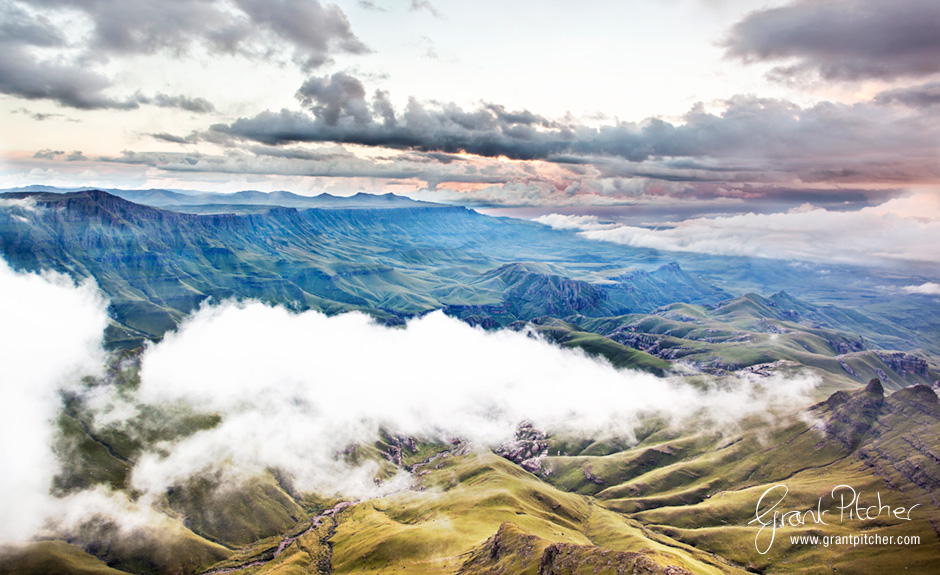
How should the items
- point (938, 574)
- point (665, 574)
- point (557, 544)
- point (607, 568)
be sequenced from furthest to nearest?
point (938, 574)
point (557, 544)
point (607, 568)
point (665, 574)

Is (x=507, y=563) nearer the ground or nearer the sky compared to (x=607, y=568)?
nearer the ground

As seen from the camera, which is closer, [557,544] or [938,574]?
[557,544]

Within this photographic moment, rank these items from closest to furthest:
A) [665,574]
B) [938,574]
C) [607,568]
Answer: [665,574] < [607,568] < [938,574]

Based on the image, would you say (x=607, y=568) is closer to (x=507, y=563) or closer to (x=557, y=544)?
(x=557, y=544)

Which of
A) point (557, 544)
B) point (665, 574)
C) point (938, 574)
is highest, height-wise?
point (665, 574)

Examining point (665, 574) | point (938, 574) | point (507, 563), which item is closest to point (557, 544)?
point (507, 563)

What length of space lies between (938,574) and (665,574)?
521ft

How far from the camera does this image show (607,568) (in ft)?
521

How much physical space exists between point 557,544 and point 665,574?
4992cm

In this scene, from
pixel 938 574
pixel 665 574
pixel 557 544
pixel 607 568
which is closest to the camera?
pixel 665 574

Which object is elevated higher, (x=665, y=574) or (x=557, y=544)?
(x=665, y=574)

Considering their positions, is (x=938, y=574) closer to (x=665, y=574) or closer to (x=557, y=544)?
(x=665, y=574)

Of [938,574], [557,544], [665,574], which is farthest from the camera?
[938,574]

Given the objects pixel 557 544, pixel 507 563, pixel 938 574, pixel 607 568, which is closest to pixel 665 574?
pixel 607 568
